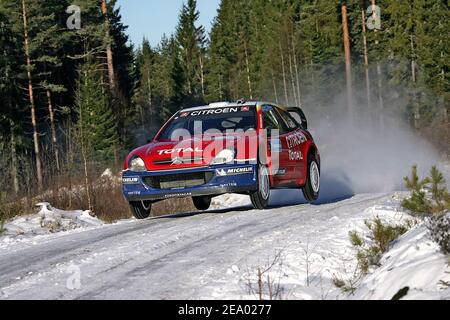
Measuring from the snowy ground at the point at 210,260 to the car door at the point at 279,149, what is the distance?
4.74 ft

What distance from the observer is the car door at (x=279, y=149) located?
10148mm

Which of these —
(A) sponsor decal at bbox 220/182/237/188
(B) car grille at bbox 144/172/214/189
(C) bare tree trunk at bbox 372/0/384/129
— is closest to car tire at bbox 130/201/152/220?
(B) car grille at bbox 144/172/214/189

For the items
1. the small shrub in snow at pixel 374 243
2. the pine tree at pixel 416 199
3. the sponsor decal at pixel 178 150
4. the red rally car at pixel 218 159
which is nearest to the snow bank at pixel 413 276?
the small shrub in snow at pixel 374 243

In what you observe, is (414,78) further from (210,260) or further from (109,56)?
(210,260)

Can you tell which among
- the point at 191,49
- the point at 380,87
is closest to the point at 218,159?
the point at 380,87

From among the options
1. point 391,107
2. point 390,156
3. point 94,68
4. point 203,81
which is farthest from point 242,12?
point 390,156

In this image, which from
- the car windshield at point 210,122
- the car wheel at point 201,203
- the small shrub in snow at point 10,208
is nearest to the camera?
the car windshield at point 210,122

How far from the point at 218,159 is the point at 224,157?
0.28ft

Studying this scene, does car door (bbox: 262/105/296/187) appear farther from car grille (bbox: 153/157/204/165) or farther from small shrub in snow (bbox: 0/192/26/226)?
small shrub in snow (bbox: 0/192/26/226)

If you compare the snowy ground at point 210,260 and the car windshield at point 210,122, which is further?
the car windshield at point 210,122

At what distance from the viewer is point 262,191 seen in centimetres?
986

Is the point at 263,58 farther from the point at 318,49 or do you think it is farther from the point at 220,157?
the point at 220,157

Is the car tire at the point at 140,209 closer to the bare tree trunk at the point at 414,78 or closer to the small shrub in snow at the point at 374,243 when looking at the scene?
the small shrub in snow at the point at 374,243
